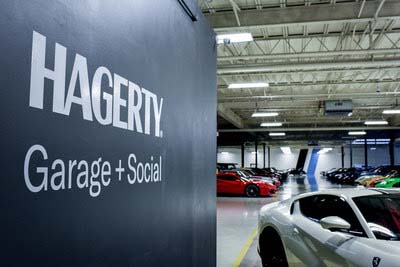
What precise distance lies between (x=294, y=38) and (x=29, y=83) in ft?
35.2

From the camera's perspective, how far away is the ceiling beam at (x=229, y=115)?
70.8ft

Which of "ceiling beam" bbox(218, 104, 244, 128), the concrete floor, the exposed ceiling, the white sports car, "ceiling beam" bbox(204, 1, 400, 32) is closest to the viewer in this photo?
the white sports car

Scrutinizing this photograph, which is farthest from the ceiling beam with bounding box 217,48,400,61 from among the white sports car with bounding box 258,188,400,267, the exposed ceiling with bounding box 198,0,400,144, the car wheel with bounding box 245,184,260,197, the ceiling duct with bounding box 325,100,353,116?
the car wheel with bounding box 245,184,260,197

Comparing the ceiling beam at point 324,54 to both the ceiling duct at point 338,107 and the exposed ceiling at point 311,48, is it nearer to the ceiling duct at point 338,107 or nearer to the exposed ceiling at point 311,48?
the exposed ceiling at point 311,48

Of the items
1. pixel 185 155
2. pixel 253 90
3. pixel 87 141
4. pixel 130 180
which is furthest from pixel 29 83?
pixel 253 90

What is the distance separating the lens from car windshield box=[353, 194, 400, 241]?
3.45 meters

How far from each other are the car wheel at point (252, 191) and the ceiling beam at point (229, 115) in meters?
4.64

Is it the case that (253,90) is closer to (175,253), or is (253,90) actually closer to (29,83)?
(175,253)

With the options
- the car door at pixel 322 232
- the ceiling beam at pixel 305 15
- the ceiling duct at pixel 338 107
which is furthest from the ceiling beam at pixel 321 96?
the car door at pixel 322 232

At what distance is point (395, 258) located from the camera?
2.92 m

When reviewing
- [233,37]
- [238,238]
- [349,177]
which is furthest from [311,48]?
[349,177]

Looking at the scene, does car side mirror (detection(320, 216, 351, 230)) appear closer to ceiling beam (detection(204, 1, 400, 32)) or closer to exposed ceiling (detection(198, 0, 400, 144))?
exposed ceiling (detection(198, 0, 400, 144))

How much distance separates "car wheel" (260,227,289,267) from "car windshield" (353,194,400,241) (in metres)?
1.34

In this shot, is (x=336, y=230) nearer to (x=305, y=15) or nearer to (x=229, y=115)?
(x=305, y=15)
